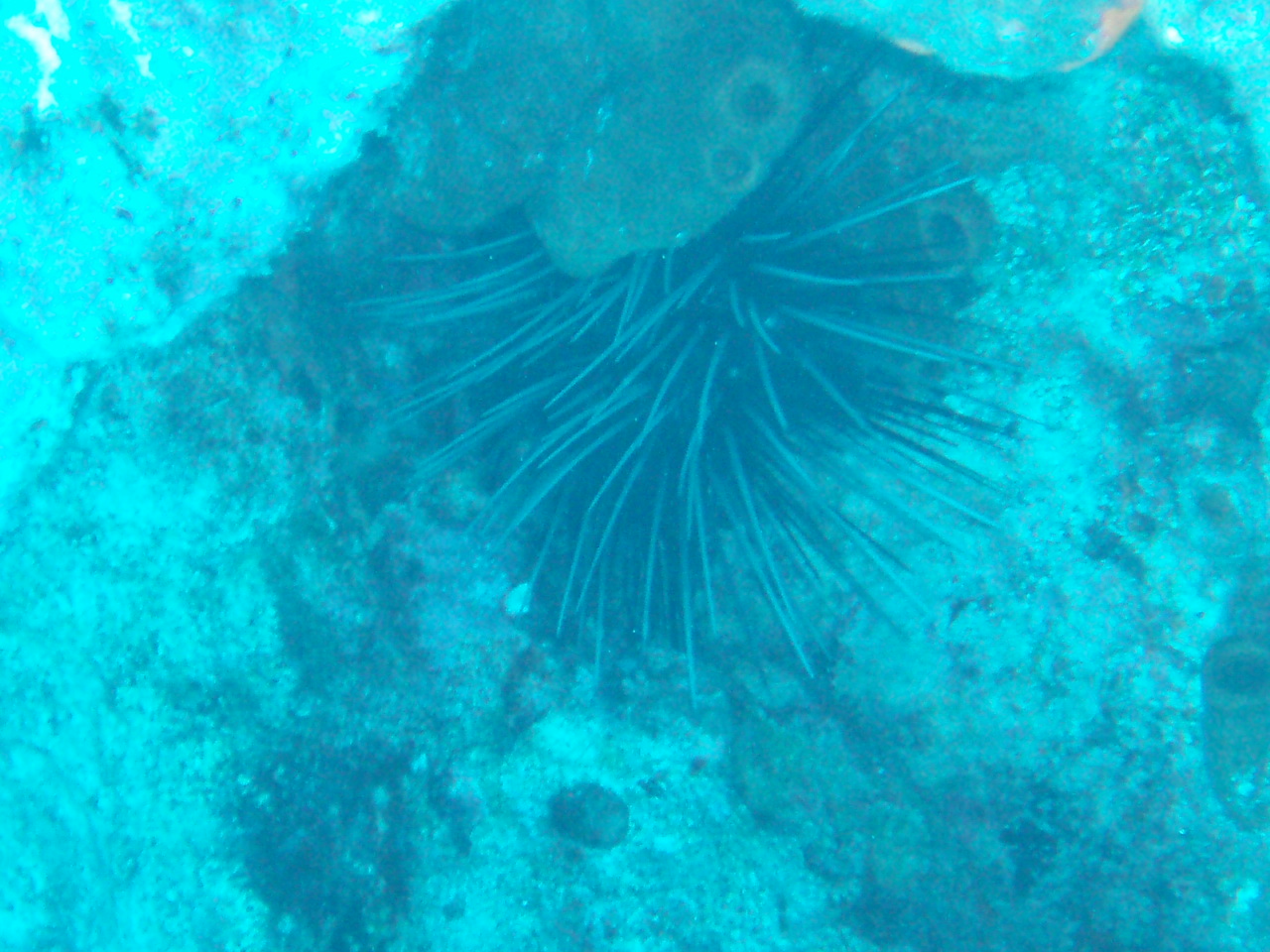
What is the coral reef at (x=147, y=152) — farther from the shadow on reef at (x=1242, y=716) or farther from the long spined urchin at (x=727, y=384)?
the shadow on reef at (x=1242, y=716)

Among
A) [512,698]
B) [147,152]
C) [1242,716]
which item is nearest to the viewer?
[147,152]

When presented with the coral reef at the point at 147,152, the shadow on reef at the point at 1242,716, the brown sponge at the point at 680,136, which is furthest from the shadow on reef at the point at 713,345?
the shadow on reef at the point at 1242,716

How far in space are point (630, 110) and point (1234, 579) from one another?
202 centimetres

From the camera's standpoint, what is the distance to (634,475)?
233 centimetres

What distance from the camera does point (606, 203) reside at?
2.13m

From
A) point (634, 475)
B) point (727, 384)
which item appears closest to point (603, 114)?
point (727, 384)

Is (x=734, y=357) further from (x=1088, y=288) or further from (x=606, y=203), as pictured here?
(x=1088, y=288)

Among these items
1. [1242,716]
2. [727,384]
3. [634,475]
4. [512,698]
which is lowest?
[1242,716]

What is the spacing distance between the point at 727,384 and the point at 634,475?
1.29 ft

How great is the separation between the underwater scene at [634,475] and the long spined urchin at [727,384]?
0.06ft

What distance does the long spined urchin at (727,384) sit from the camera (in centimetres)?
219

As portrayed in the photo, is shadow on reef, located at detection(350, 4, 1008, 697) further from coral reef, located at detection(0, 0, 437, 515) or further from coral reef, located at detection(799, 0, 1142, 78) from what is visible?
coral reef, located at detection(0, 0, 437, 515)

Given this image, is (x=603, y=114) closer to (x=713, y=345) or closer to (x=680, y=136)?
(x=680, y=136)

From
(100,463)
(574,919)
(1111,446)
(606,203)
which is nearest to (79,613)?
(100,463)
